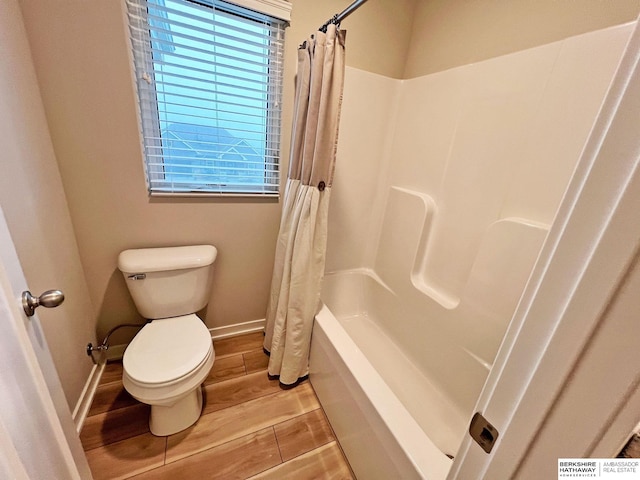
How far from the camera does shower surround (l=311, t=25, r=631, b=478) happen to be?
3.13 ft

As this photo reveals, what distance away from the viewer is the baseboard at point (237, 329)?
5.78 feet

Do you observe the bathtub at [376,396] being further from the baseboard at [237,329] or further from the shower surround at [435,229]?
the baseboard at [237,329]

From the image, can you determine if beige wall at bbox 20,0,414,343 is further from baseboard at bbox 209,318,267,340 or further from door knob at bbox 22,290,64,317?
door knob at bbox 22,290,64,317

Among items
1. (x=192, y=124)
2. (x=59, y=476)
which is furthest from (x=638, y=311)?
(x=192, y=124)

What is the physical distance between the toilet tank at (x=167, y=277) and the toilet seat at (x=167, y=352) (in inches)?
3.3

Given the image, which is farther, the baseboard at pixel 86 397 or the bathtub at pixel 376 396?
the baseboard at pixel 86 397

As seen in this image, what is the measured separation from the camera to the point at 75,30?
1.02 m

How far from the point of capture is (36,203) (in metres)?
0.98

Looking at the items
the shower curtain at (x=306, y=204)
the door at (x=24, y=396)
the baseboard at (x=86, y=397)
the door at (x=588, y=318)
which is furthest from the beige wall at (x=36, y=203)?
the door at (x=588, y=318)

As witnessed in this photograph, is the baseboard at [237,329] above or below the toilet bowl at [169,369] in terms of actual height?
below

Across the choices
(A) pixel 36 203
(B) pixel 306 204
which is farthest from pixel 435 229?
(A) pixel 36 203

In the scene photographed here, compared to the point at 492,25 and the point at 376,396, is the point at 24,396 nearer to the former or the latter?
the point at 376,396

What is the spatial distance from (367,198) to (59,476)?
184 cm

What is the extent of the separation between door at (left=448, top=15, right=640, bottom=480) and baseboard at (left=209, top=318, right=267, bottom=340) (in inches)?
65.6
